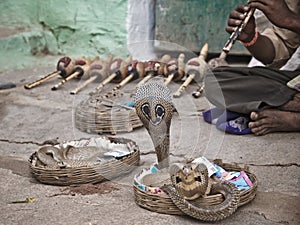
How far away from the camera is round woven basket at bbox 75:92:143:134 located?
3094 mm

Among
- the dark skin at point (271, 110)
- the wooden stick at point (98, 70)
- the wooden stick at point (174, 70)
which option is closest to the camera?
the dark skin at point (271, 110)

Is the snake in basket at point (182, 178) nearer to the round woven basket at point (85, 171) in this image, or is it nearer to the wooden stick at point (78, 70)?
the round woven basket at point (85, 171)

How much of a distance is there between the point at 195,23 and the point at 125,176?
2.44 metres

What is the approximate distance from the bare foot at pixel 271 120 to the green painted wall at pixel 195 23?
167cm

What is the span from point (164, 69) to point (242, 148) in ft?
3.89

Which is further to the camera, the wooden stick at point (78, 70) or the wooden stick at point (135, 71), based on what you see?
the wooden stick at point (78, 70)

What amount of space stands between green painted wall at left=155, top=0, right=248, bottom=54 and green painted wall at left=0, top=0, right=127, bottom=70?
1.05 ft

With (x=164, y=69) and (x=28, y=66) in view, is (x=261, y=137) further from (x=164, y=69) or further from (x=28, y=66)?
(x=28, y=66)

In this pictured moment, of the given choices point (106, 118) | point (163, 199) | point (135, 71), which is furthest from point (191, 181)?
point (135, 71)

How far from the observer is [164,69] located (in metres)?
3.88

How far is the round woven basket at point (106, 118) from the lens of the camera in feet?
10.2

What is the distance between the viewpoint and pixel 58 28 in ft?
16.1

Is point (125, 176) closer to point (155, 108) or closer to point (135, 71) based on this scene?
point (155, 108)

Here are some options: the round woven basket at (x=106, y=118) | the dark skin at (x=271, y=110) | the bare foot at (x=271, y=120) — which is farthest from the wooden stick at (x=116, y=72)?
the bare foot at (x=271, y=120)
